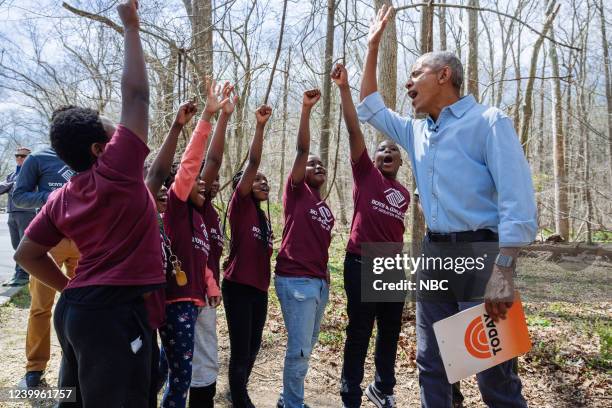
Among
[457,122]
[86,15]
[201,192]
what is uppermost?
[86,15]

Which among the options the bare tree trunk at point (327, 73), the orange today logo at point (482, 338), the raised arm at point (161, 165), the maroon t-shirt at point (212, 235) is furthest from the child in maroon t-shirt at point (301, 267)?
the bare tree trunk at point (327, 73)

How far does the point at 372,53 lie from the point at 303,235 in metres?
1.31

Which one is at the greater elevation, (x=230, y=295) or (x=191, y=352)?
(x=230, y=295)

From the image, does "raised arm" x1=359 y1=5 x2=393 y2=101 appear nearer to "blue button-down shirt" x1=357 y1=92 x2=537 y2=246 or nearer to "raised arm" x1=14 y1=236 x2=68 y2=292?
"blue button-down shirt" x1=357 y1=92 x2=537 y2=246

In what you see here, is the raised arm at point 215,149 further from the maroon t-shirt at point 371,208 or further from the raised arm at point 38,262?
the raised arm at point 38,262

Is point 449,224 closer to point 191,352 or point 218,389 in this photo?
point 191,352

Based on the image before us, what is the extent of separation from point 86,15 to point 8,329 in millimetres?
3370

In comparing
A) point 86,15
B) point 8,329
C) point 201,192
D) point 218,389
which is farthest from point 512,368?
point 8,329

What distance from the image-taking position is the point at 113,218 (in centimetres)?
183

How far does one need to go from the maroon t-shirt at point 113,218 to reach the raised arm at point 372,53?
4.49 ft

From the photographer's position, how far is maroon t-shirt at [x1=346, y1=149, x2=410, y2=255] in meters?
3.40

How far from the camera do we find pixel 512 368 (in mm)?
2168

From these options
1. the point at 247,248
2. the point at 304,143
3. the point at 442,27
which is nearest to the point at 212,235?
the point at 247,248

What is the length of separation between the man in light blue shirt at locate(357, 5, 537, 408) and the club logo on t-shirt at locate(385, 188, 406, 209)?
866 millimetres
